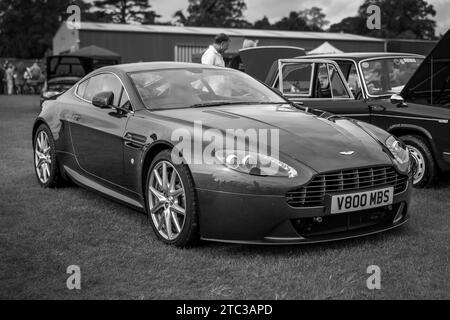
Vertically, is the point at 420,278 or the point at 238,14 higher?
the point at 238,14

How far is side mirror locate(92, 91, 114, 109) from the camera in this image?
15.5 ft

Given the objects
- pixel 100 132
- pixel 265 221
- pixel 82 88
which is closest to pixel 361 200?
pixel 265 221

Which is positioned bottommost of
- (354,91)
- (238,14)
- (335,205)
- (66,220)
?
(66,220)

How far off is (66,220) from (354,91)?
3745 mm

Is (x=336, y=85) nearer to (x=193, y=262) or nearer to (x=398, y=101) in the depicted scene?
(x=398, y=101)

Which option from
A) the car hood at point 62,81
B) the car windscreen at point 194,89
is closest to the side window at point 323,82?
the car windscreen at point 194,89

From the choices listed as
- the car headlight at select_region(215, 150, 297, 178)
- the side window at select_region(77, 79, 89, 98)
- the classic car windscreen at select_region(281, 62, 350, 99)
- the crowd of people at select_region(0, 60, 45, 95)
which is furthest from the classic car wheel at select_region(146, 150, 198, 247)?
the crowd of people at select_region(0, 60, 45, 95)

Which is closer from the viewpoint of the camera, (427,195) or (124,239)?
(124,239)

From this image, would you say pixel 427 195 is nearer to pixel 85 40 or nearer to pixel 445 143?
pixel 445 143

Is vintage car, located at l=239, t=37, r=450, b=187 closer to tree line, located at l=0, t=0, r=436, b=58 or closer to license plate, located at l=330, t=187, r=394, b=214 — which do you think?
license plate, located at l=330, t=187, r=394, b=214

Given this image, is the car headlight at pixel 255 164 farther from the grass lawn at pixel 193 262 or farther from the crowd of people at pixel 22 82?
the crowd of people at pixel 22 82

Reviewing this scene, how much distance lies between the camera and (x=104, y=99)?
15.5 ft
